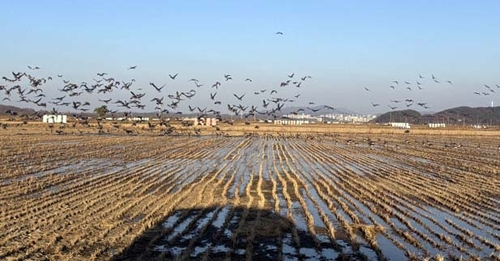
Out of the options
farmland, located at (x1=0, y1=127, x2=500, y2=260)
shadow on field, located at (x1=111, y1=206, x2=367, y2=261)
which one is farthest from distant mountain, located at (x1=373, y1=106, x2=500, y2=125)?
shadow on field, located at (x1=111, y1=206, x2=367, y2=261)

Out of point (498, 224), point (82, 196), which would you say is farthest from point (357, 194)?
point (82, 196)

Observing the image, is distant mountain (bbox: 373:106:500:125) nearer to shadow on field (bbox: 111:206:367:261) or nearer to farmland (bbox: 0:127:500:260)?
farmland (bbox: 0:127:500:260)

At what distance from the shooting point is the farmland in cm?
948

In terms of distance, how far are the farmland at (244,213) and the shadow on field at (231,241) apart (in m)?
0.02

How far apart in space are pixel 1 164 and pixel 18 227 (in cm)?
1465

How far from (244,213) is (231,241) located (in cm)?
288

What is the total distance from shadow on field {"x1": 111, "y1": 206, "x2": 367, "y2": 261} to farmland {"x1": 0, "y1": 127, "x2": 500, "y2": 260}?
0.8 inches

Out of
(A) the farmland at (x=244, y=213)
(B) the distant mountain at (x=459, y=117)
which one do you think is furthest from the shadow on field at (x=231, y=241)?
Answer: (B) the distant mountain at (x=459, y=117)

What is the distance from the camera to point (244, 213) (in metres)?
13.0

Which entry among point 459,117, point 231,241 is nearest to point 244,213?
point 231,241

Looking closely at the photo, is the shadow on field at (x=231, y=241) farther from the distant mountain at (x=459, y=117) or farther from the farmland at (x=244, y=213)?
the distant mountain at (x=459, y=117)

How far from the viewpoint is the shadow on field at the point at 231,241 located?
9.09 metres

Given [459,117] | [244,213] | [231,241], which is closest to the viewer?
[231,241]

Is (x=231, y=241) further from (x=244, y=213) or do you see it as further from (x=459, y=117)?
(x=459, y=117)
